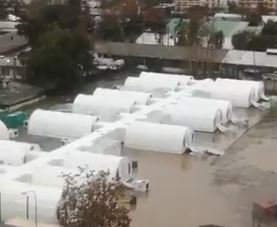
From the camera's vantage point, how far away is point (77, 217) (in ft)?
12.5

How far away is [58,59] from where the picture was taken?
8.38 meters

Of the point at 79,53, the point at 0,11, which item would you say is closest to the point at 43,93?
the point at 79,53

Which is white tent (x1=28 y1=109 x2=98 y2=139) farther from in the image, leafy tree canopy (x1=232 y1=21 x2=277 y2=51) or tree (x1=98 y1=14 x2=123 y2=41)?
tree (x1=98 y1=14 x2=123 y2=41)

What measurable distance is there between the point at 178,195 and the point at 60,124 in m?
1.84

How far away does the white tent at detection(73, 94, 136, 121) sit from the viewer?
7.07 meters

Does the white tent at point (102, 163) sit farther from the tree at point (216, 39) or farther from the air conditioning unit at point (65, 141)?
the tree at point (216, 39)

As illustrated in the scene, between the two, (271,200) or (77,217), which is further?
(271,200)

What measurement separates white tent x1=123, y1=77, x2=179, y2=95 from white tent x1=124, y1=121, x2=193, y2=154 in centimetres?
178

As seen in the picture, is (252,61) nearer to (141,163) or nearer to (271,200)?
(141,163)

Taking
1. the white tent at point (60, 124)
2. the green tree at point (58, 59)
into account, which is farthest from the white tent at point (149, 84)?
the white tent at point (60, 124)

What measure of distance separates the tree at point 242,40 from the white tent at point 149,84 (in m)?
2.49

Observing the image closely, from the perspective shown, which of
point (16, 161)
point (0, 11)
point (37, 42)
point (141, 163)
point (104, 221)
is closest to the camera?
point (104, 221)

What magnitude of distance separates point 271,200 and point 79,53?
14.7ft

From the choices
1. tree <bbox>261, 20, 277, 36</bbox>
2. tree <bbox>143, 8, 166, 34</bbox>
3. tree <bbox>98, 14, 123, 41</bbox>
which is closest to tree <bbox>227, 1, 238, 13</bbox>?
tree <bbox>143, 8, 166, 34</bbox>
